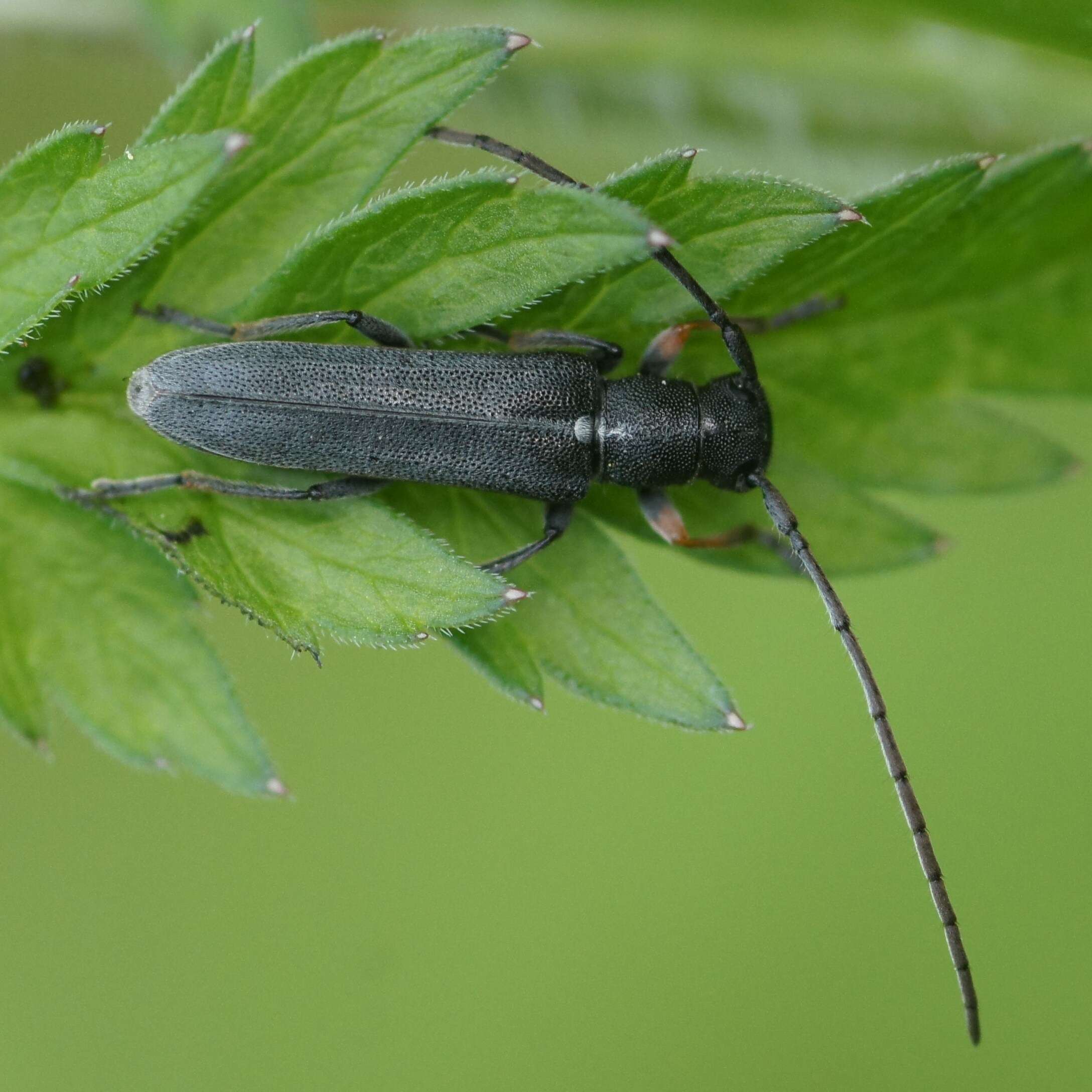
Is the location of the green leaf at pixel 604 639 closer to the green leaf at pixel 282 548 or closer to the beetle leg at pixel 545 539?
the beetle leg at pixel 545 539

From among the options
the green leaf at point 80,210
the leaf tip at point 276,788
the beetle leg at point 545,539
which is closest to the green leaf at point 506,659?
the beetle leg at point 545,539

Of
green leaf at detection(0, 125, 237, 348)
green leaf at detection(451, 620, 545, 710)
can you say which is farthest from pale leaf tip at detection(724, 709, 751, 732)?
green leaf at detection(0, 125, 237, 348)

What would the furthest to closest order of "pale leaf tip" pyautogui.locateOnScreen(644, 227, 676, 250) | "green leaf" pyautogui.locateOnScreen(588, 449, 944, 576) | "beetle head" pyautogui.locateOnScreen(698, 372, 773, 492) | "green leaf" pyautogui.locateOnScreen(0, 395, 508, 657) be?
"beetle head" pyautogui.locateOnScreen(698, 372, 773, 492), "green leaf" pyautogui.locateOnScreen(588, 449, 944, 576), "green leaf" pyautogui.locateOnScreen(0, 395, 508, 657), "pale leaf tip" pyautogui.locateOnScreen(644, 227, 676, 250)

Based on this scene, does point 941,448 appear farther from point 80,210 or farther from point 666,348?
point 80,210

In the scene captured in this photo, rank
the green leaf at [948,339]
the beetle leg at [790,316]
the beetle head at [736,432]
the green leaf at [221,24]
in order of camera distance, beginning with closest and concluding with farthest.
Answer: the green leaf at [948,339] < the beetle leg at [790,316] < the beetle head at [736,432] < the green leaf at [221,24]

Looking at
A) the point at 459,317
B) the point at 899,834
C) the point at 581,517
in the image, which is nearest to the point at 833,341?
the point at 581,517

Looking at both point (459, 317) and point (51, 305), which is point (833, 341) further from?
point (51, 305)

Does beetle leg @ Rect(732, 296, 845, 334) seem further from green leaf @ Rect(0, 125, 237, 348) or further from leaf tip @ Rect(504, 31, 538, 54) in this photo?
green leaf @ Rect(0, 125, 237, 348)

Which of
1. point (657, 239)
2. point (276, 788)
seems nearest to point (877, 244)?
point (657, 239)
